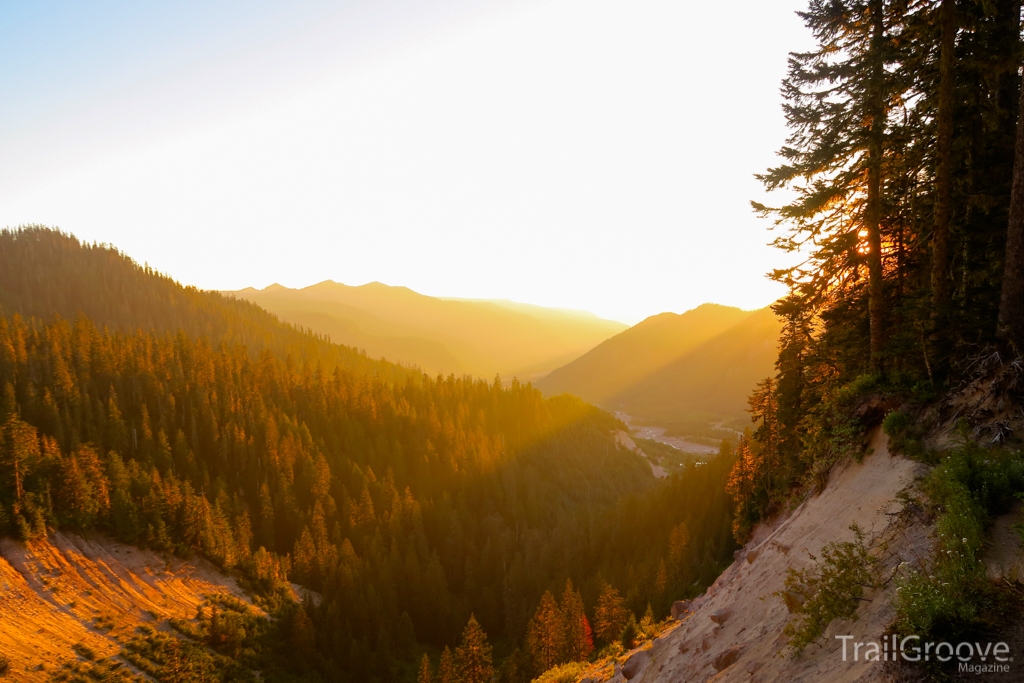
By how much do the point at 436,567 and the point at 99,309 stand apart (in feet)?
571

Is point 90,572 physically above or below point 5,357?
below

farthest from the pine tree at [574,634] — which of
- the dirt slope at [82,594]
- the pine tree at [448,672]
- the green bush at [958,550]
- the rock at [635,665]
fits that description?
the dirt slope at [82,594]

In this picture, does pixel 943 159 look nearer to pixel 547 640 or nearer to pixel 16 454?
pixel 547 640

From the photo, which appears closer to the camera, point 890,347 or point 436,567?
point 890,347

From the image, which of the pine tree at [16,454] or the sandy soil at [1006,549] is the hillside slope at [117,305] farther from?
the sandy soil at [1006,549]

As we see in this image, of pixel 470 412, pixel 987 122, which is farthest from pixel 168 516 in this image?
pixel 987 122

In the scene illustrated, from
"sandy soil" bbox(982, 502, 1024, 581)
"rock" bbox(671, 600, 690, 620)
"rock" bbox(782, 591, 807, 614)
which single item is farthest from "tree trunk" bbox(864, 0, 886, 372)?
"rock" bbox(671, 600, 690, 620)

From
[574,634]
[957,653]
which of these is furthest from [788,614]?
[574,634]

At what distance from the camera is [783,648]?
34.4 feet

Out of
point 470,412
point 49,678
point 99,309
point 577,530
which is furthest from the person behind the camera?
point 99,309

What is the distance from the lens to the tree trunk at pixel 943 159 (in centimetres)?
1476

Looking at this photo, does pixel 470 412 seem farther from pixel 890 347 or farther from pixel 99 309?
pixel 99 309

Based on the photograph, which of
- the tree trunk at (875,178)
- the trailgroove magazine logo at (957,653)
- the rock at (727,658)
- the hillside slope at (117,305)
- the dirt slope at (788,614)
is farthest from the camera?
the hillside slope at (117,305)

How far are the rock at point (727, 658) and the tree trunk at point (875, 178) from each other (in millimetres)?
10917
